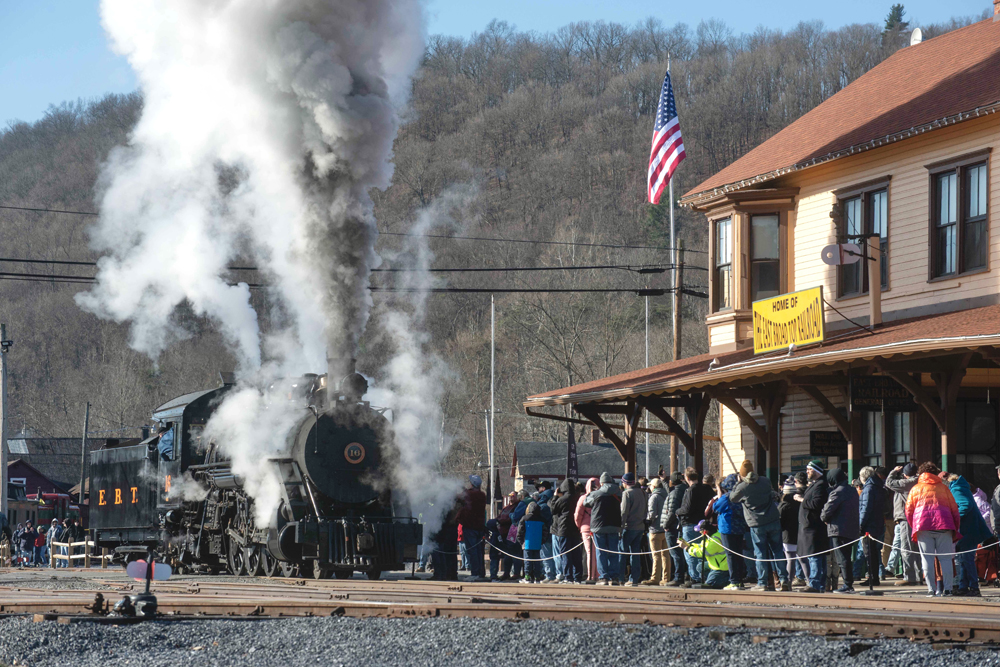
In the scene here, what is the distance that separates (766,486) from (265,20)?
10061 millimetres

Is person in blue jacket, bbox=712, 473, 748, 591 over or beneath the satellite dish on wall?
beneath

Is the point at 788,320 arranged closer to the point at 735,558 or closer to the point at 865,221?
the point at 865,221

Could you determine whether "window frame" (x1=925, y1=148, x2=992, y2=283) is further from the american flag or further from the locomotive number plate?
the locomotive number plate

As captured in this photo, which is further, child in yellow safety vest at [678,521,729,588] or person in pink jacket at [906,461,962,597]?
child in yellow safety vest at [678,521,729,588]

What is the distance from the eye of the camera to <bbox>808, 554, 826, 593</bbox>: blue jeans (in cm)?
1373

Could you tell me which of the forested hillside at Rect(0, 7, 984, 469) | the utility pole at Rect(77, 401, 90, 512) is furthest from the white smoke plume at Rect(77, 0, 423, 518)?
the forested hillside at Rect(0, 7, 984, 469)

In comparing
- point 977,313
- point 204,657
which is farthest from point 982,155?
point 204,657

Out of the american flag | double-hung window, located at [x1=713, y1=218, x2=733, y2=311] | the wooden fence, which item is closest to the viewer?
double-hung window, located at [x1=713, y1=218, x2=733, y2=311]

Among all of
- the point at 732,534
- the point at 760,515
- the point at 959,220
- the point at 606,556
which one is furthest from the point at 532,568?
the point at 959,220

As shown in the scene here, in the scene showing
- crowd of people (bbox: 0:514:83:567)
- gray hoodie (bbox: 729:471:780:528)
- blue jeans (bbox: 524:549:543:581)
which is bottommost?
crowd of people (bbox: 0:514:83:567)

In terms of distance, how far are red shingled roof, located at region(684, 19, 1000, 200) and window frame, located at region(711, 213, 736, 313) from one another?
0.63 meters

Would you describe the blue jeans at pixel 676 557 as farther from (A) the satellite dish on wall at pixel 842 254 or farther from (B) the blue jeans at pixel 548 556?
(A) the satellite dish on wall at pixel 842 254

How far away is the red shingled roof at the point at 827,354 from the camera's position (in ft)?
47.0

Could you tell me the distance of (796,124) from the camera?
23922 millimetres
